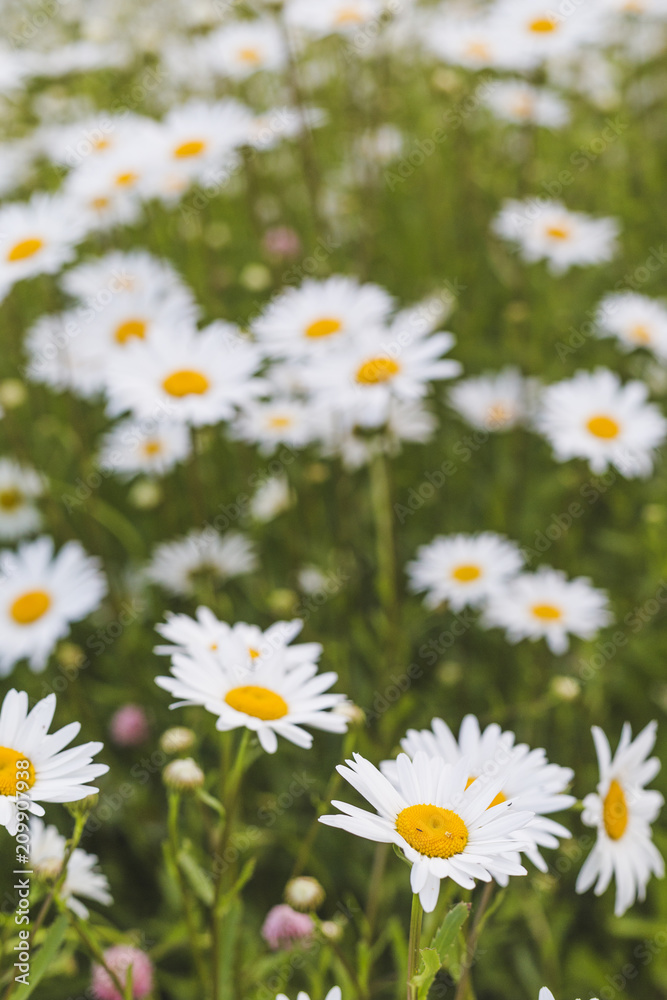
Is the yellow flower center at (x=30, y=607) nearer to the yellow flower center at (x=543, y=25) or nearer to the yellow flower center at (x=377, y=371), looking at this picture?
the yellow flower center at (x=377, y=371)

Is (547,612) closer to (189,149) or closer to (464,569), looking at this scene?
(464,569)

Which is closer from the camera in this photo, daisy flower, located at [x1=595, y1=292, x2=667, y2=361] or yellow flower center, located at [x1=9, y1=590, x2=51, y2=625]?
yellow flower center, located at [x1=9, y1=590, x2=51, y2=625]

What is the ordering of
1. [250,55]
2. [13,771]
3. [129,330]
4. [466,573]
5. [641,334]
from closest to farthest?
[13,771] → [466,573] → [129,330] → [641,334] → [250,55]

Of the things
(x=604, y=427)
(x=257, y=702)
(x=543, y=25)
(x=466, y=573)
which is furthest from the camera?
(x=543, y=25)

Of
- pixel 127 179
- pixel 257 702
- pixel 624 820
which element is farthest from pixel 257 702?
pixel 127 179

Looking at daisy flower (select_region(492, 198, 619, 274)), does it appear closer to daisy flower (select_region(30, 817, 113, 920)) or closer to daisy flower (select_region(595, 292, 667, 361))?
daisy flower (select_region(595, 292, 667, 361))

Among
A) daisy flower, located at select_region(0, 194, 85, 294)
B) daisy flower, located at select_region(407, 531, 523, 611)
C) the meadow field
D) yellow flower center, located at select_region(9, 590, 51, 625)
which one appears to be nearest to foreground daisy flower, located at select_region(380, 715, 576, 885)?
the meadow field

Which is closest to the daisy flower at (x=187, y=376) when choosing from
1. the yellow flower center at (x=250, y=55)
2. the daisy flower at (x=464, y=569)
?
the daisy flower at (x=464, y=569)
